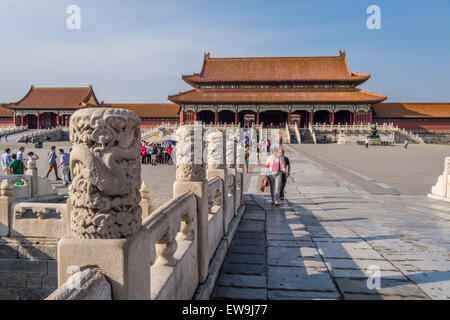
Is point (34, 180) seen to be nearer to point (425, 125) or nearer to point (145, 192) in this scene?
point (145, 192)

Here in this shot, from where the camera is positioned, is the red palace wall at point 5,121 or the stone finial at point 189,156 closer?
the stone finial at point 189,156

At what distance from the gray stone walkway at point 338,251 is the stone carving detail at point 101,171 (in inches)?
71.5

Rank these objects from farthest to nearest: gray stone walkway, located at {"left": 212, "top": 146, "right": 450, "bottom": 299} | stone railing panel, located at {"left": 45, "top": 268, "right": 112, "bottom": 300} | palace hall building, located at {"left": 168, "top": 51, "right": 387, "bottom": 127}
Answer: palace hall building, located at {"left": 168, "top": 51, "right": 387, "bottom": 127}, gray stone walkway, located at {"left": 212, "top": 146, "right": 450, "bottom": 299}, stone railing panel, located at {"left": 45, "top": 268, "right": 112, "bottom": 300}

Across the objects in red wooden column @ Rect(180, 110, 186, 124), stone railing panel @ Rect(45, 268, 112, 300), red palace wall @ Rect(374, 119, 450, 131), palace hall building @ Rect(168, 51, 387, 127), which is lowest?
stone railing panel @ Rect(45, 268, 112, 300)

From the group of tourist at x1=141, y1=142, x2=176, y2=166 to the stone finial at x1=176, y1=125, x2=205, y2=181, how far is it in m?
14.2

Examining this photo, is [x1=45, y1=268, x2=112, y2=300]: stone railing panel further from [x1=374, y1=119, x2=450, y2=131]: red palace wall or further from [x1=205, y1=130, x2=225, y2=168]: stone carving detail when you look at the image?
[x1=374, y1=119, x2=450, y2=131]: red palace wall

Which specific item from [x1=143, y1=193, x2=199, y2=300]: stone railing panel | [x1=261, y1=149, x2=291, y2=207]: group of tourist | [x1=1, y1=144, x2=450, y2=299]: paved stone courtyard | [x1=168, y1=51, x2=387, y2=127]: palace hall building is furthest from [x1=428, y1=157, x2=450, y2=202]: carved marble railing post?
[x1=168, y1=51, x2=387, y2=127]: palace hall building

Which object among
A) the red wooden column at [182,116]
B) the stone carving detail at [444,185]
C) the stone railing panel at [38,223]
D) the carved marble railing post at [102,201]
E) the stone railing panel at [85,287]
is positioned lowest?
the stone railing panel at [38,223]

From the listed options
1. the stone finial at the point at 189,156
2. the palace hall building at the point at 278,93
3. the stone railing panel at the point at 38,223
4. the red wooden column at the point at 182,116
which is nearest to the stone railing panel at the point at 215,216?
the stone finial at the point at 189,156

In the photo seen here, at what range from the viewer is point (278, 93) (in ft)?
137

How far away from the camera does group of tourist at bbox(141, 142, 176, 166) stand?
1731cm

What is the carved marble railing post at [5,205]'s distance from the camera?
18.5 feet

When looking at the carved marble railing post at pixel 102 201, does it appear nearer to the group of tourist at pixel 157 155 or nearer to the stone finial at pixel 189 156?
the stone finial at pixel 189 156
